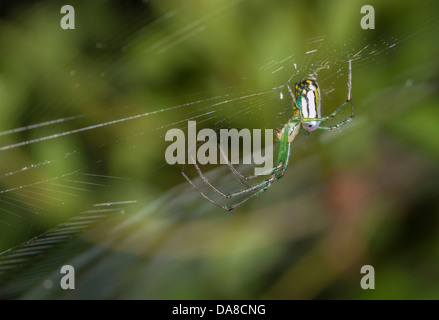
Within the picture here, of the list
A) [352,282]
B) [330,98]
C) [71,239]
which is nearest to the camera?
[71,239]

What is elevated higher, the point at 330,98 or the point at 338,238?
the point at 330,98

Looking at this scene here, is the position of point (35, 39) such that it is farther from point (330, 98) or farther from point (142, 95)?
point (330, 98)

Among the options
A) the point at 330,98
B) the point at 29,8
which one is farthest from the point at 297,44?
the point at 29,8

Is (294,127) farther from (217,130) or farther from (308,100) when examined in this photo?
(217,130)
